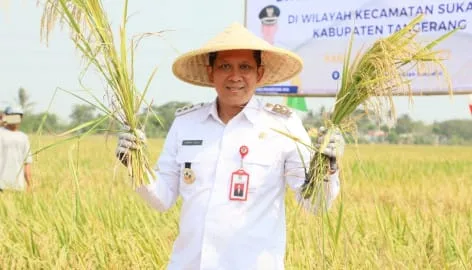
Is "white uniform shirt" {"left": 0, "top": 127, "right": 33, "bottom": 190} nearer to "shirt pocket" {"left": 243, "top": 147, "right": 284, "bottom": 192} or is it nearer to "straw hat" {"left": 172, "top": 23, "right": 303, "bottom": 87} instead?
"straw hat" {"left": 172, "top": 23, "right": 303, "bottom": 87}

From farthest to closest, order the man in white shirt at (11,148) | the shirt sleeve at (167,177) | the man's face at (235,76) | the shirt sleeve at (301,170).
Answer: the man in white shirt at (11,148), the shirt sleeve at (167,177), the man's face at (235,76), the shirt sleeve at (301,170)

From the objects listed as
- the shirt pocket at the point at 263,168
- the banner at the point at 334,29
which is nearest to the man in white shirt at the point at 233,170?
the shirt pocket at the point at 263,168

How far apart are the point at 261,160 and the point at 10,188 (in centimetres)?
466

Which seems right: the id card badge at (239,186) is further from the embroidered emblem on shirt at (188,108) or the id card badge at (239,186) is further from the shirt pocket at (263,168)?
the embroidered emblem on shirt at (188,108)

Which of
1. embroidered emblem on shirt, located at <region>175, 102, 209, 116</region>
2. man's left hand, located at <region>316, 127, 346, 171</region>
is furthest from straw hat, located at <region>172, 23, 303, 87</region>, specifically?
man's left hand, located at <region>316, 127, 346, 171</region>

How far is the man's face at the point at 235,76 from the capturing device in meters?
2.32

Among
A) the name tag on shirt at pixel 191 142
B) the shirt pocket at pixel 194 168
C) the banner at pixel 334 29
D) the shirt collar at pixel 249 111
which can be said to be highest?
the banner at pixel 334 29

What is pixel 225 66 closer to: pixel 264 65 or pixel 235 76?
pixel 235 76

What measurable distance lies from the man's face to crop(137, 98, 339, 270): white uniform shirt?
0.06 metres

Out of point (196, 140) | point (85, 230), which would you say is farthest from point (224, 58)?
point (85, 230)

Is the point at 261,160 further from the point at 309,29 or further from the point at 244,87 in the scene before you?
the point at 309,29

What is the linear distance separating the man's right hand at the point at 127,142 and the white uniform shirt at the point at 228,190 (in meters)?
0.17

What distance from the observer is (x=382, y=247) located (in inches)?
141

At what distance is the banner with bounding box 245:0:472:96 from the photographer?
8.16 m
